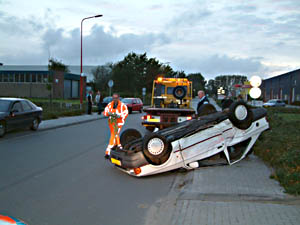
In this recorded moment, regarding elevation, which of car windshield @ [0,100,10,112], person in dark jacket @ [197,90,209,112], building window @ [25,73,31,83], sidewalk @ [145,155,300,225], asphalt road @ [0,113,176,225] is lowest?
asphalt road @ [0,113,176,225]

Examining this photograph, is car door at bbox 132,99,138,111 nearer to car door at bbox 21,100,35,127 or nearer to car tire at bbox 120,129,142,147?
car door at bbox 21,100,35,127

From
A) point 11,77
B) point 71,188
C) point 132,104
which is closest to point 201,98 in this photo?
point 71,188

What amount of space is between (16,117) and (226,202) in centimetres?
1039

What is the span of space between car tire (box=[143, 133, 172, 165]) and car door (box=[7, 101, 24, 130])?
320 inches

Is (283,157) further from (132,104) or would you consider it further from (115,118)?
(132,104)

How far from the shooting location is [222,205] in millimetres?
5129

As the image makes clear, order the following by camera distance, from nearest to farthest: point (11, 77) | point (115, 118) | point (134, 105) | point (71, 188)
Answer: point (71, 188) → point (115, 118) → point (134, 105) → point (11, 77)

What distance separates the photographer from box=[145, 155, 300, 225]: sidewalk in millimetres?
4574

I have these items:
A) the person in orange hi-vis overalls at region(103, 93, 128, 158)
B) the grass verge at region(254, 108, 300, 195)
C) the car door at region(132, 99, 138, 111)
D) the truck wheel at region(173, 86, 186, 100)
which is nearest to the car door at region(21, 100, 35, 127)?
the truck wheel at region(173, 86, 186, 100)

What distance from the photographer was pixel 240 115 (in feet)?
25.2

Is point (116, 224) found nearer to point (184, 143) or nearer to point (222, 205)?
point (222, 205)

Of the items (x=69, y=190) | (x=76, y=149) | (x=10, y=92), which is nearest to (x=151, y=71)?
(x=10, y=92)

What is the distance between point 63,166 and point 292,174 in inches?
194

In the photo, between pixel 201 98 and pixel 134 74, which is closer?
pixel 201 98
